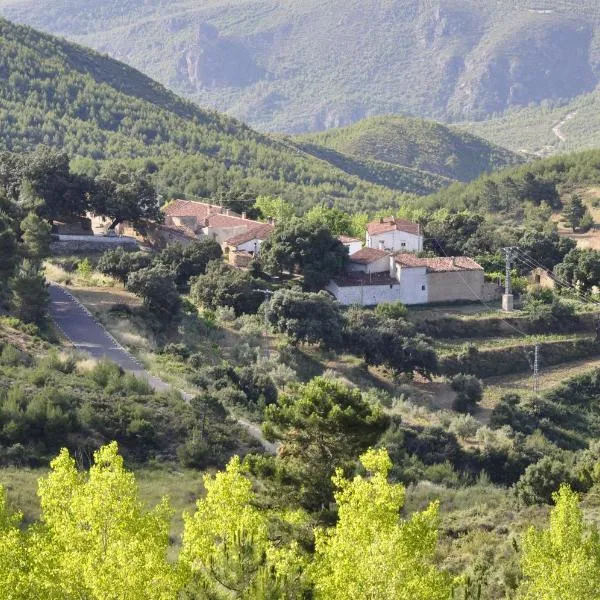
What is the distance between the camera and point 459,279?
5609 cm

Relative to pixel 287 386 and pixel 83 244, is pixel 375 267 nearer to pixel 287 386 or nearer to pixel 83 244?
pixel 83 244

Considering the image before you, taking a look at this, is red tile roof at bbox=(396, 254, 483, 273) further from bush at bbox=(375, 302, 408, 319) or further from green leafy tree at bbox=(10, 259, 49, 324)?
green leafy tree at bbox=(10, 259, 49, 324)

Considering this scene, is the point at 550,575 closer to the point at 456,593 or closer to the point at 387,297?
the point at 456,593

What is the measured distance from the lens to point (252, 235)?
187 feet

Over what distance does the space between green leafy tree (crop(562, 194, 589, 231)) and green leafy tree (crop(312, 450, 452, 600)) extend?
62.2m

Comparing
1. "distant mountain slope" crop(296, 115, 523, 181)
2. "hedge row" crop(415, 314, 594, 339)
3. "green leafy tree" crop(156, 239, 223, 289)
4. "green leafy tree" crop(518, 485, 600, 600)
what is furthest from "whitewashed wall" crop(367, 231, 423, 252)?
"distant mountain slope" crop(296, 115, 523, 181)

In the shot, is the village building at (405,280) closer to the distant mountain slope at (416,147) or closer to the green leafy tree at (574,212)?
the green leafy tree at (574,212)

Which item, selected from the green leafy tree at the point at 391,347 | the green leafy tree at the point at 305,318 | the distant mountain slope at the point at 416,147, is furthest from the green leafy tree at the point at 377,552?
the distant mountain slope at the point at 416,147

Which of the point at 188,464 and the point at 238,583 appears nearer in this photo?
the point at 238,583

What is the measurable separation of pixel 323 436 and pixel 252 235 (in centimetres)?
3579

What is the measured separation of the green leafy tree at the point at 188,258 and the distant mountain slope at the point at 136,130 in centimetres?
2838

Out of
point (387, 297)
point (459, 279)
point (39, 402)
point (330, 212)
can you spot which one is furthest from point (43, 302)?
point (330, 212)

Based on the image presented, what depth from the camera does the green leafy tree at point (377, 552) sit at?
45.5ft

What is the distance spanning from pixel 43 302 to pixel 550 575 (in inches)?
1154
